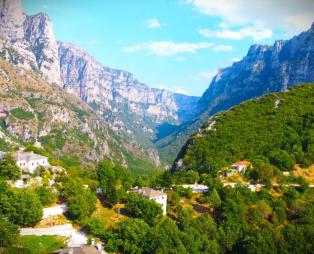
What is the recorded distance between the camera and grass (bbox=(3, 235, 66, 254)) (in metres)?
73.9

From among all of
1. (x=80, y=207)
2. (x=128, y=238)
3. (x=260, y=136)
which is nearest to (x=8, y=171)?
(x=80, y=207)

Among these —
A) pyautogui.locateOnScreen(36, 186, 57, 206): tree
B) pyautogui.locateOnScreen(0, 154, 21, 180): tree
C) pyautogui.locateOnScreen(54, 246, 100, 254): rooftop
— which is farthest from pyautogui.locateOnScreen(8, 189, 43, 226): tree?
pyautogui.locateOnScreen(0, 154, 21, 180): tree

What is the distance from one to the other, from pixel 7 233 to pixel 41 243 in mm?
6948

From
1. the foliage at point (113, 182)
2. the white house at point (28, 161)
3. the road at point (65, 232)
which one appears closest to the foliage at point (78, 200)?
the road at point (65, 232)

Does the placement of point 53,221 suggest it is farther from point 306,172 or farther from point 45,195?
point 306,172

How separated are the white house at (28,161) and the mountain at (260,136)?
1727 inches

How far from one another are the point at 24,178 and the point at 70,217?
18.1m

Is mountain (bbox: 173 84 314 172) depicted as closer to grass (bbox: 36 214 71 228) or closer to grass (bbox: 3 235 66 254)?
grass (bbox: 36 214 71 228)

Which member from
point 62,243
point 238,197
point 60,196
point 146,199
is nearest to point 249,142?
point 238,197

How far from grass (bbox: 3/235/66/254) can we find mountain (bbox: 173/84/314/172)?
180ft

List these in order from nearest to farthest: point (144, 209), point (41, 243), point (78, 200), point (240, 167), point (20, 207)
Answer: point (41, 243) < point (20, 207) < point (78, 200) < point (144, 209) < point (240, 167)

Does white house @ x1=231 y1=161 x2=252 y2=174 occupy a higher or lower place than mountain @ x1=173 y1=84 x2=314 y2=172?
lower

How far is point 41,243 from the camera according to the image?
76.6m

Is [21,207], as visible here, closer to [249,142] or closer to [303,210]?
[303,210]
